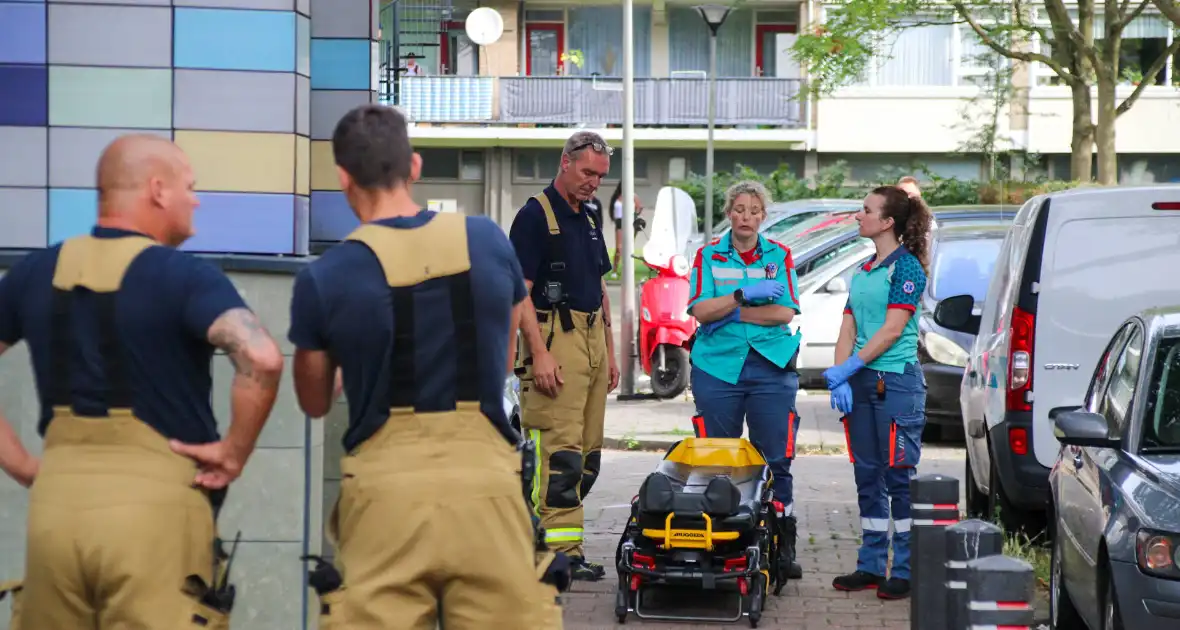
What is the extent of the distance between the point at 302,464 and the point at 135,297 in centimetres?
191

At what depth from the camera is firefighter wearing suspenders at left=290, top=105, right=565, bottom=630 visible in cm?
402

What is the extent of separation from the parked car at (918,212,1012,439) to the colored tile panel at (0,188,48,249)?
858 cm

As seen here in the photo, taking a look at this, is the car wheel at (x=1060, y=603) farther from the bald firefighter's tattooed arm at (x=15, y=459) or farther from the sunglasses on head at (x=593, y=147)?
the bald firefighter's tattooed arm at (x=15, y=459)

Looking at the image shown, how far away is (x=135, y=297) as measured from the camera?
4102 mm

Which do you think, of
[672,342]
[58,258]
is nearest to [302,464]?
[58,258]

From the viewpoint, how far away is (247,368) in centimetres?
420

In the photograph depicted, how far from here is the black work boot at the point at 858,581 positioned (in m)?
8.08

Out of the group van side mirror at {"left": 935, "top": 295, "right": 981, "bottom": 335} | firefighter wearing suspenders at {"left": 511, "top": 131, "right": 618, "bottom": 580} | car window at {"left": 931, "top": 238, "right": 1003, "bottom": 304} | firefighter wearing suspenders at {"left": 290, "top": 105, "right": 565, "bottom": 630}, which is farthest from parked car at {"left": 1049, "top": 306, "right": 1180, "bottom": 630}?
car window at {"left": 931, "top": 238, "right": 1003, "bottom": 304}

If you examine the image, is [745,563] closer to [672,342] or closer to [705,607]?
[705,607]

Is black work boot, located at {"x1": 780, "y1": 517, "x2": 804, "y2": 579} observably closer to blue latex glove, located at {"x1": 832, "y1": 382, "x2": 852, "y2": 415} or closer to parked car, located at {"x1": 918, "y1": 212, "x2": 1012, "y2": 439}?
blue latex glove, located at {"x1": 832, "y1": 382, "x2": 852, "y2": 415}

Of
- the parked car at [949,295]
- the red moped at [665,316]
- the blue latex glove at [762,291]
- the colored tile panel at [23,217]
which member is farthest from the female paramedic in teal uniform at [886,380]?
the red moped at [665,316]

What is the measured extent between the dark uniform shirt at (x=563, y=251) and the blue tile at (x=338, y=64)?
4.27ft

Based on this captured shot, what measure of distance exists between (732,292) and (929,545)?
7.50ft

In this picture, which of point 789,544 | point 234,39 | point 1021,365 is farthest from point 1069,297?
point 234,39
